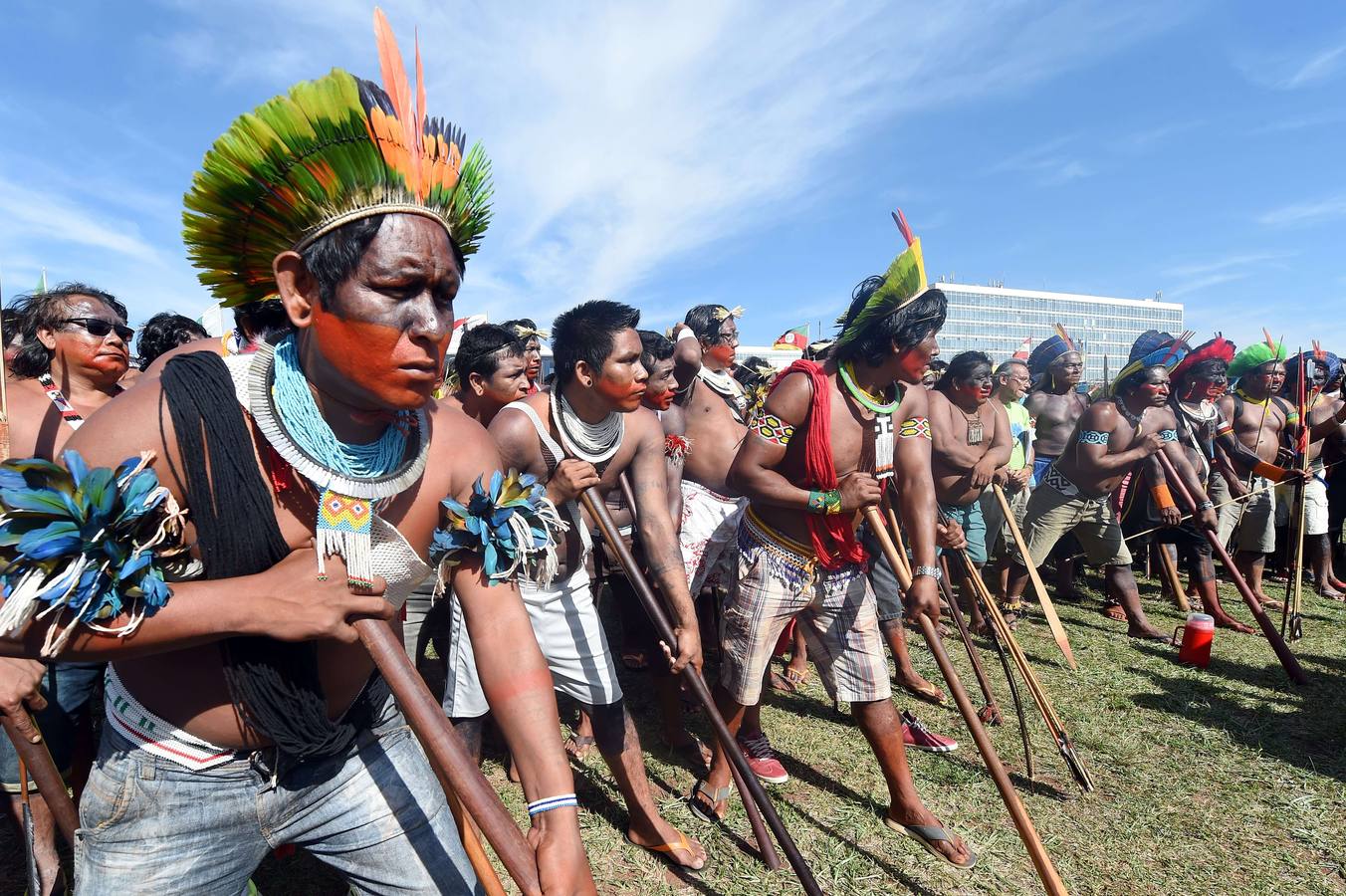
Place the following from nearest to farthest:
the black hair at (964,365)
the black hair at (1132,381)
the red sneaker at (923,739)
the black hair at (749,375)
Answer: the red sneaker at (923,739) → the black hair at (964,365) → the black hair at (1132,381) → the black hair at (749,375)

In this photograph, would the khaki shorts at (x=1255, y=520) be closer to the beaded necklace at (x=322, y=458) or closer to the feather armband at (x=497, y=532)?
the feather armband at (x=497, y=532)

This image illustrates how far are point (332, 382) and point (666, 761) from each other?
3625 millimetres

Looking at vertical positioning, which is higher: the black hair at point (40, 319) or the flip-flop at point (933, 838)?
the black hair at point (40, 319)

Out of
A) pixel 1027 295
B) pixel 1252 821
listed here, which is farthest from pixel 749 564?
pixel 1027 295

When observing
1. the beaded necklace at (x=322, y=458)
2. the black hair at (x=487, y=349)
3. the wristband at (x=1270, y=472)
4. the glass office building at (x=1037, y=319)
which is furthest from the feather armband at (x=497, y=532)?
the glass office building at (x=1037, y=319)

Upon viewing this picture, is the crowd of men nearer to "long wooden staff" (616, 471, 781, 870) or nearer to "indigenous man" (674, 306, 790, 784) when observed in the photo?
"indigenous man" (674, 306, 790, 784)

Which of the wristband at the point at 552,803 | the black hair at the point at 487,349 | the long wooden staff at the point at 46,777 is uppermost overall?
the black hair at the point at 487,349

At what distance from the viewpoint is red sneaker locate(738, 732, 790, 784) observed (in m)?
4.18

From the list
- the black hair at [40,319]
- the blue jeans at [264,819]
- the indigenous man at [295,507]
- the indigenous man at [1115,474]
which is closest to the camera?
the indigenous man at [295,507]

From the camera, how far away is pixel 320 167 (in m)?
1.59

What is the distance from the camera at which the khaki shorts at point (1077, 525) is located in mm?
6945

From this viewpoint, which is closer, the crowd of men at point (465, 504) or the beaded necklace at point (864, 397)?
the crowd of men at point (465, 504)

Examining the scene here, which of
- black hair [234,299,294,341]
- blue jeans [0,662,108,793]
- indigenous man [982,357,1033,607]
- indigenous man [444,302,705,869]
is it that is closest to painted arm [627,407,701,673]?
indigenous man [444,302,705,869]

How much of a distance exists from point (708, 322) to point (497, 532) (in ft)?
18.2
